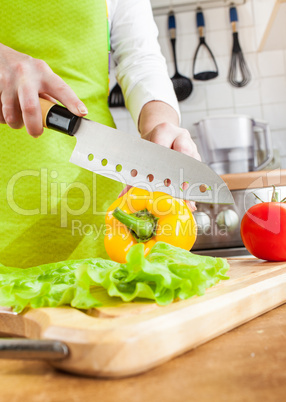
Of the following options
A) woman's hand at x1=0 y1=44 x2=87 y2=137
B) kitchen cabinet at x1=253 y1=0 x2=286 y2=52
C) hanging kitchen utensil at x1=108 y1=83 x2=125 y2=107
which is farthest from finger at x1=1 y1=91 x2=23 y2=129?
hanging kitchen utensil at x1=108 y1=83 x2=125 y2=107

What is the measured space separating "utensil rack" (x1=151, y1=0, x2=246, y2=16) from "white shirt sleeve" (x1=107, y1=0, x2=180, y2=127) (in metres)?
1.26

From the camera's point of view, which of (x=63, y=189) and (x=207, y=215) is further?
(x=207, y=215)

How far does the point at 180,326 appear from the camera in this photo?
0.42 meters

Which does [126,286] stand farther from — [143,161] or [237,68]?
[237,68]

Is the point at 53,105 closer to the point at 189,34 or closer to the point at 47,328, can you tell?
the point at 47,328

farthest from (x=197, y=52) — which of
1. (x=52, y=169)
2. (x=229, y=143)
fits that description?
(x=52, y=169)

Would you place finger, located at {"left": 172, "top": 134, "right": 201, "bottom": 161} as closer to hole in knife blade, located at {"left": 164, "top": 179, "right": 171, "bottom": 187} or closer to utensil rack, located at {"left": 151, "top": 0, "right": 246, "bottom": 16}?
hole in knife blade, located at {"left": 164, "top": 179, "right": 171, "bottom": 187}

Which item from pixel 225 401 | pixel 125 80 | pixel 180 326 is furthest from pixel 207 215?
pixel 225 401

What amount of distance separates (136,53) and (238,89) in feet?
4.24

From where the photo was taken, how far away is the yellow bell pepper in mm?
902

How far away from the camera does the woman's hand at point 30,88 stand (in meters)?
0.73

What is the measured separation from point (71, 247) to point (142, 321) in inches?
26.1

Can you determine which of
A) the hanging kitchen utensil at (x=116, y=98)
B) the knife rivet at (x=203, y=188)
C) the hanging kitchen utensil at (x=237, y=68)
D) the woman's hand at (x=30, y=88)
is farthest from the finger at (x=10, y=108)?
the hanging kitchen utensil at (x=237, y=68)

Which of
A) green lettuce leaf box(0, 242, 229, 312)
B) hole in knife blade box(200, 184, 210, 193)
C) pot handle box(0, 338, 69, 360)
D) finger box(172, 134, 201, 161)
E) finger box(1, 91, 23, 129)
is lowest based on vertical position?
pot handle box(0, 338, 69, 360)
